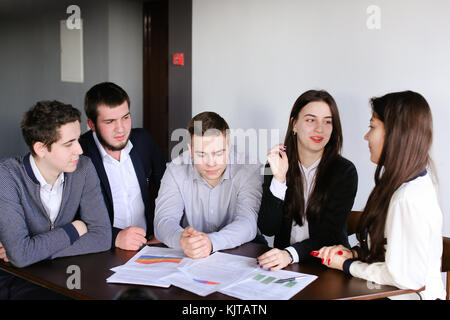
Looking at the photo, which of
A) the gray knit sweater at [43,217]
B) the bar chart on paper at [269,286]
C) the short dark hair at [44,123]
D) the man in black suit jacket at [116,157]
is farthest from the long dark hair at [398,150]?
the short dark hair at [44,123]

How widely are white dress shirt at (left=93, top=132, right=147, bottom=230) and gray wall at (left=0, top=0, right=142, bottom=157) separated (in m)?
3.31

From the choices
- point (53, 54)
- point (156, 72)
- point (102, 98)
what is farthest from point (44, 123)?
point (53, 54)

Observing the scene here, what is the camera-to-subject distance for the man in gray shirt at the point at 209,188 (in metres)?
2.21

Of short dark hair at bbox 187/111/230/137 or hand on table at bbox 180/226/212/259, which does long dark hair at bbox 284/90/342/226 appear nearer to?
short dark hair at bbox 187/111/230/137

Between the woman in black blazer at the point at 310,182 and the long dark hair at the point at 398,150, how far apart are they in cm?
37

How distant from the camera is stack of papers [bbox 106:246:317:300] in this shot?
5.22 feet

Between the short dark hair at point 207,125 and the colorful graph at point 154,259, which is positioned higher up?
the short dark hair at point 207,125

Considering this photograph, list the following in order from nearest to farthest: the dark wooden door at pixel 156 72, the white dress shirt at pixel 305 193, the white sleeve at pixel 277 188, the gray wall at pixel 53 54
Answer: the white sleeve at pixel 277 188 < the white dress shirt at pixel 305 193 < the dark wooden door at pixel 156 72 < the gray wall at pixel 53 54

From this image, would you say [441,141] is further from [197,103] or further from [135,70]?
[135,70]

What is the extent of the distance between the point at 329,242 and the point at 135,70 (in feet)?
14.4

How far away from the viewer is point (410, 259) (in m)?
1.63

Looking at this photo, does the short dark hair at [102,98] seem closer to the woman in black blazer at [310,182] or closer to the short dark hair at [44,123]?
the short dark hair at [44,123]

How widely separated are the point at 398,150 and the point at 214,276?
84 cm

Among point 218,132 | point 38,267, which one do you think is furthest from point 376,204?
point 38,267
